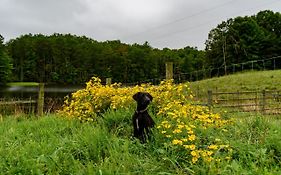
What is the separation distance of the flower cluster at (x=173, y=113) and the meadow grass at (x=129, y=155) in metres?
0.14

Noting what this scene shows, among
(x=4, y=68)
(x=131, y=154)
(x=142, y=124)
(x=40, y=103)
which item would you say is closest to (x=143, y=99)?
(x=142, y=124)

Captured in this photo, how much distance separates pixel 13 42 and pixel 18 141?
293ft

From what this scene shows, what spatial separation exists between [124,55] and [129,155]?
246 feet

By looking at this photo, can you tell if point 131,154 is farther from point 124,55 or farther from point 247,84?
point 124,55

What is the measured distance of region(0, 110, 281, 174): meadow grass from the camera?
3.77 m

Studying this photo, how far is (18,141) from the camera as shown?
5434 mm

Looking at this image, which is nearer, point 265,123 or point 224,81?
point 265,123

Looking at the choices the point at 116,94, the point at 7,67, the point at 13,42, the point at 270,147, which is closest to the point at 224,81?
the point at 116,94

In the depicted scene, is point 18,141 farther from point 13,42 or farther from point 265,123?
point 13,42

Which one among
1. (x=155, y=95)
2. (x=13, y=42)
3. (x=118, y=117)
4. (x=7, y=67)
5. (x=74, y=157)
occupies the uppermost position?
(x=13, y=42)

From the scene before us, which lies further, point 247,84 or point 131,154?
point 247,84

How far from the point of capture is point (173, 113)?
15.8 ft

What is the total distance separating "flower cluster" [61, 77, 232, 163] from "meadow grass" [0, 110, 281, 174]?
0.46 feet

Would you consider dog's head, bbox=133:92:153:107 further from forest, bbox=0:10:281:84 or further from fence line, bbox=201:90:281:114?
forest, bbox=0:10:281:84
